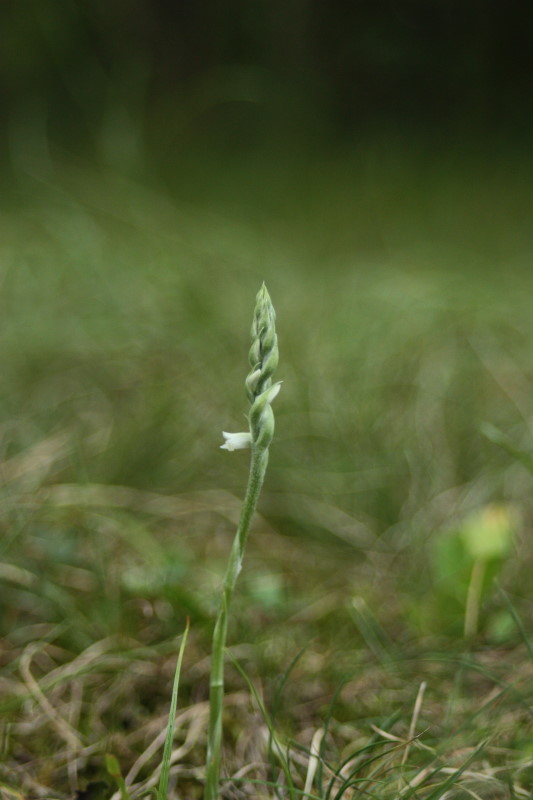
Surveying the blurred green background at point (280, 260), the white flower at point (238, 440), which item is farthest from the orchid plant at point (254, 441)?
the blurred green background at point (280, 260)

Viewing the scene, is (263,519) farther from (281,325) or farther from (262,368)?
(281,325)

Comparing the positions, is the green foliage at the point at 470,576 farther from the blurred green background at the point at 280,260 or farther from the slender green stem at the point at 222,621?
the slender green stem at the point at 222,621

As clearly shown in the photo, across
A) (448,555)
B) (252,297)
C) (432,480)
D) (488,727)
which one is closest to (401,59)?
(252,297)

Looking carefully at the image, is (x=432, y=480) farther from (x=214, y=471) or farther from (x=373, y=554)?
(x=214, y=471)

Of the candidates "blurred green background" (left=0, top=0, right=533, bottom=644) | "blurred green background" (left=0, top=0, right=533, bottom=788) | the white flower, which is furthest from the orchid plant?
"blurred green background" (left=0, top=0, right=533, bottom=644)

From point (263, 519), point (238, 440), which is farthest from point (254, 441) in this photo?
point (263, 519)

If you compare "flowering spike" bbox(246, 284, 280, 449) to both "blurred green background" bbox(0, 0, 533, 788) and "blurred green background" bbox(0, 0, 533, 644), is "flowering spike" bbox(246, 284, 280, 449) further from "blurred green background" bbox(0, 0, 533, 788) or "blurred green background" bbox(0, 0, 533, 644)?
"blurred green background" bbox(0, 0, 533, 644)

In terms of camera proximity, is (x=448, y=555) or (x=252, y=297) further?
(x=252, y=297)
